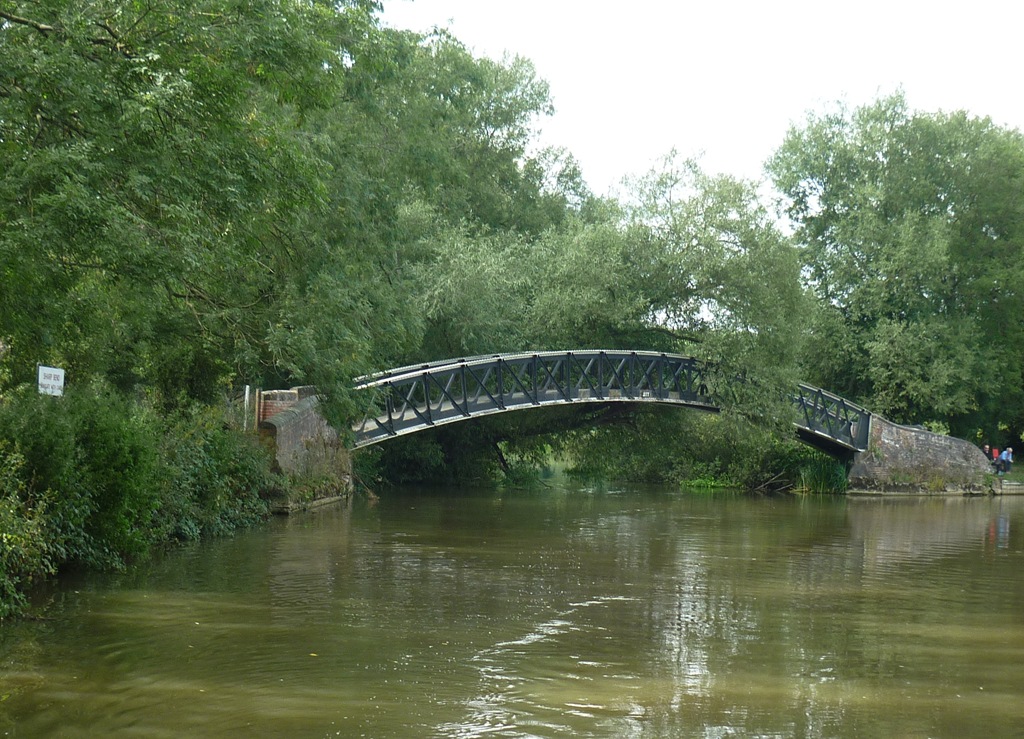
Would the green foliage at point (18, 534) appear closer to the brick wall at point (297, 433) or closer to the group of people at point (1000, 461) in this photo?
the brick wall at point (297, 433)

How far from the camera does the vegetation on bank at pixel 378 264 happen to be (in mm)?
10227

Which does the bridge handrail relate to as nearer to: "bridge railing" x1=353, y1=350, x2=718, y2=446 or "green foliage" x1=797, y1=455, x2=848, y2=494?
"bridge railing" x1=353, y1=350, x2=718, y2=446

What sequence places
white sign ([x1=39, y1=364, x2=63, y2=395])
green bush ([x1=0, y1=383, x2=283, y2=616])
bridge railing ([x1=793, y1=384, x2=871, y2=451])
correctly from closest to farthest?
1. green bush ([x1=0, y1=383, x2=283, y2=616])
2. white sign ([x1=39, y1=364, x2=63, y2=395])
3. bridge railing ([x1=793, y1=384, x2=871, y2=451])

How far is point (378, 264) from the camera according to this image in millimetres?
20672

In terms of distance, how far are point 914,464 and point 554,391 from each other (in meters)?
13.7

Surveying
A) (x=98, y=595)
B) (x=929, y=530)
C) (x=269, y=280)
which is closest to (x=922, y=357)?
(x=929, y=530)

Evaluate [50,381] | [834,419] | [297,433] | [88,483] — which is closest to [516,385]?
[297,433]

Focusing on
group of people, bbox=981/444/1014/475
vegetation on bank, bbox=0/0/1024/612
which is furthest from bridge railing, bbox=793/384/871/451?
group of people, bbox=981/444/1014/475

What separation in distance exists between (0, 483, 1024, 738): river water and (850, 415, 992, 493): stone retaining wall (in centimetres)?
2056

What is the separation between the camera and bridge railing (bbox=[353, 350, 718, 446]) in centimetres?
2720

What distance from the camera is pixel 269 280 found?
15.9 meters

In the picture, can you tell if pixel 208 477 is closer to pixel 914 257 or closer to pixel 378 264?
pixel 378 264

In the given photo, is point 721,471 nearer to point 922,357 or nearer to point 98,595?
point 922,357

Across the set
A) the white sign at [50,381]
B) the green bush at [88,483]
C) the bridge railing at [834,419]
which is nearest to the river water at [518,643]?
the green bush at [88,483]
